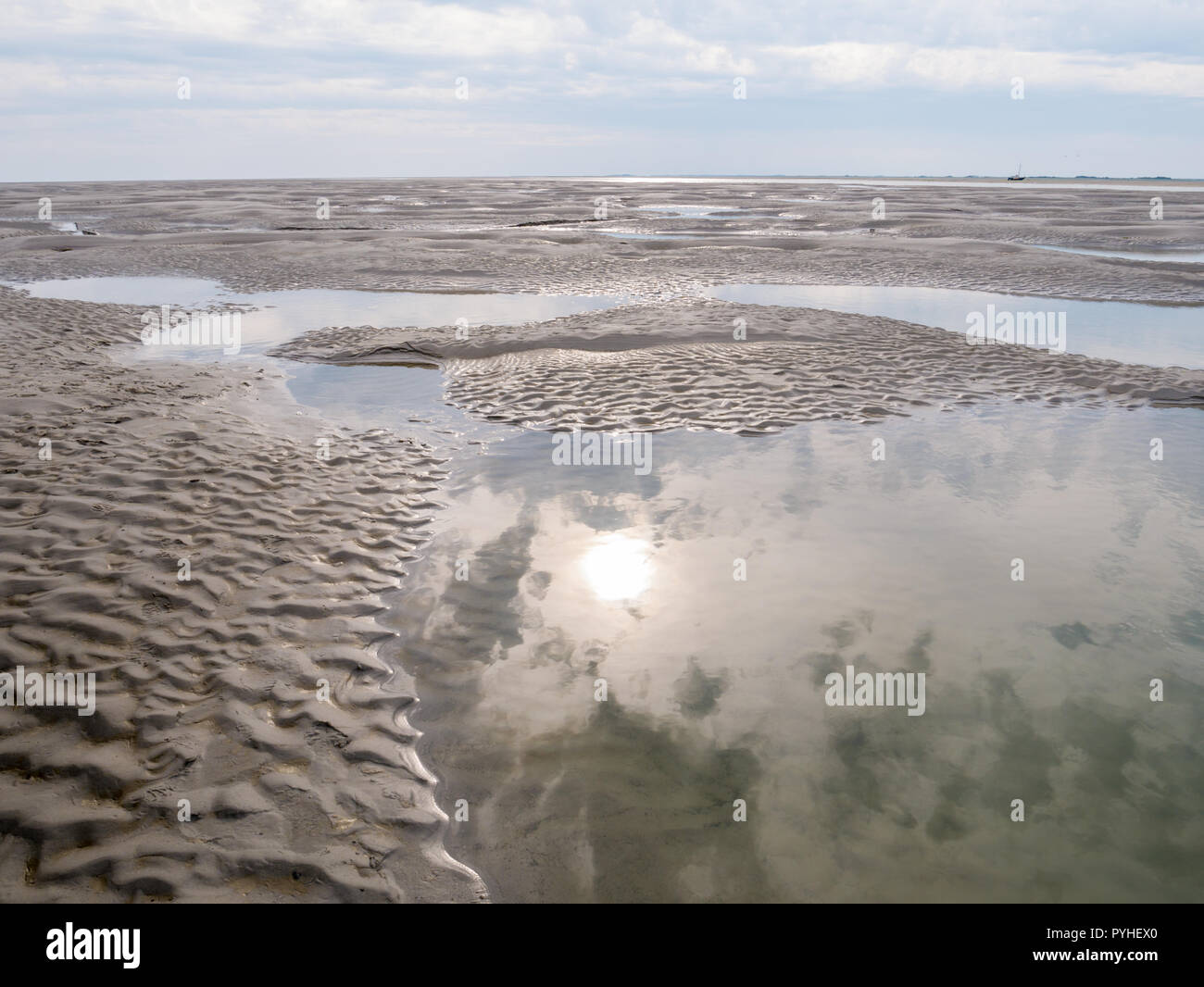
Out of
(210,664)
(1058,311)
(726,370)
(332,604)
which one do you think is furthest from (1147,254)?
(210,664)

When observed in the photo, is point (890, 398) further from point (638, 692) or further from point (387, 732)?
point (387, 732)

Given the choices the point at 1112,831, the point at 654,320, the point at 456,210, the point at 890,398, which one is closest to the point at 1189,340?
the point at 890,398

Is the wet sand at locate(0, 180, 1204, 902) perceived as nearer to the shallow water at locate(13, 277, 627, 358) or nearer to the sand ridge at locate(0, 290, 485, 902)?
the sand ridge at locate(0, 290, 485, 902)

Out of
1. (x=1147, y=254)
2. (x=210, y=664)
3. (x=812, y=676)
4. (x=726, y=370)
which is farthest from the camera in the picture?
(x=1147, y=254)

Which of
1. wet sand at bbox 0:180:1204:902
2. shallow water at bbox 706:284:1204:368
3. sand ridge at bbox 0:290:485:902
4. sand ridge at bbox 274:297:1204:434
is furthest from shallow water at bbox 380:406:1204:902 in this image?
shallow water at bbox 706:284:1204:368

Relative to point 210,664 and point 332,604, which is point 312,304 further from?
point 210,664

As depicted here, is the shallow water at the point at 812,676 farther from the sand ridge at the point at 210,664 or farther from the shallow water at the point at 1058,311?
the shallow water at the point at 1058,311
